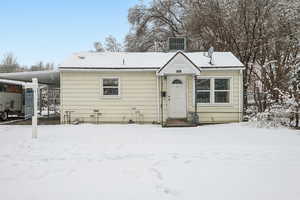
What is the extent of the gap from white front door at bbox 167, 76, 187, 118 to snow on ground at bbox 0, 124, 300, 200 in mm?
4620

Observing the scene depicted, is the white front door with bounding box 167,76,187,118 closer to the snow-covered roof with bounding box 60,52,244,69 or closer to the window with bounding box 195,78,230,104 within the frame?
the window with bounding box 195,78,230,104

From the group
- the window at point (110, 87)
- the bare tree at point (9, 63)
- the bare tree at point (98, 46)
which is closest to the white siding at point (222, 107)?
the window at point (110, 87)

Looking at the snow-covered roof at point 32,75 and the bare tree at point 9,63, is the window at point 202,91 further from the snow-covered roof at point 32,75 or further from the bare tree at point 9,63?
the bare tree at point 9,63

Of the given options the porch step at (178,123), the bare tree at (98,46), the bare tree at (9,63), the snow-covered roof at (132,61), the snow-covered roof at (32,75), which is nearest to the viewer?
the porch step at (178,123)

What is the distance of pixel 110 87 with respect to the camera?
1166cm

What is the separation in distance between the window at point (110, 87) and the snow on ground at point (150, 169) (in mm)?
4871

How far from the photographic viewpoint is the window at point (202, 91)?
11.7 meters

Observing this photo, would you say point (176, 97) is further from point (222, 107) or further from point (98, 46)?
point (98, 46)

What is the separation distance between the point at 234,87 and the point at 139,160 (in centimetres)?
820

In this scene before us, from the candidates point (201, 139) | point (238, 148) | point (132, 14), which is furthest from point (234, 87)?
point (132, 14)

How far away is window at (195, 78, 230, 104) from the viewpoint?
11.7 meters

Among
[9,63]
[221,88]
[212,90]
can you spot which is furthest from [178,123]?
[9,63]

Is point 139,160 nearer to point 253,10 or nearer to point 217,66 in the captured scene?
point 217,66

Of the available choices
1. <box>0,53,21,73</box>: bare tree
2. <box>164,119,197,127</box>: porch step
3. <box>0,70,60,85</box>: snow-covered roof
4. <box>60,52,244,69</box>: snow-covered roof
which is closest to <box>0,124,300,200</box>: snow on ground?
Answer: <box>164,119,197,127</box>: porch step
